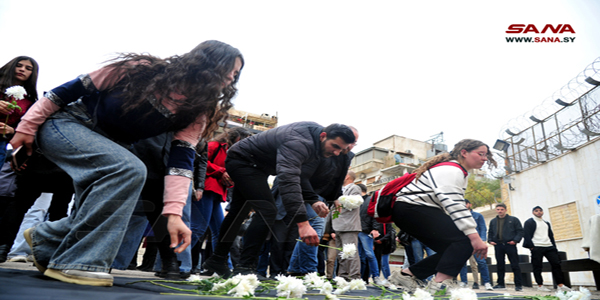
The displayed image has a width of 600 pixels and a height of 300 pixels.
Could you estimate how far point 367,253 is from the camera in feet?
19.4

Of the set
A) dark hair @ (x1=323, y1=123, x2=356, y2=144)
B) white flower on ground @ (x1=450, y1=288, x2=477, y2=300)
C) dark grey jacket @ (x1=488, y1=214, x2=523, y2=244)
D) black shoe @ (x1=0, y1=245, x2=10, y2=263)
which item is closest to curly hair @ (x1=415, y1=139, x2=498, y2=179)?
dark hair @ (x1=323, y1=123, x2=356, y2=144)

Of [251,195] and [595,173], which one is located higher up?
[595,173]

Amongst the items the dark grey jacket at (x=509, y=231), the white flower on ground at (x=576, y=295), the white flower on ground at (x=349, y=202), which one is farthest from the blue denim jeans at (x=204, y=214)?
the dark grey jacket at (x=509, y=231)

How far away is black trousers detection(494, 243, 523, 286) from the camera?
775 cm

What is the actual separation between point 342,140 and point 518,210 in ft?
55.3

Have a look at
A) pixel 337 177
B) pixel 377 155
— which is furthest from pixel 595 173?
pixel 377 155

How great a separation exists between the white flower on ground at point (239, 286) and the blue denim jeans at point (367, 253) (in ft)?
14.4

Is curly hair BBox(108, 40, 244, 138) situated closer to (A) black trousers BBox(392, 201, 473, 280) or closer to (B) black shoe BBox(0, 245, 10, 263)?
(A) black trousers BBox(392, 201, 473, 280)

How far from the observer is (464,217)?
3086mm

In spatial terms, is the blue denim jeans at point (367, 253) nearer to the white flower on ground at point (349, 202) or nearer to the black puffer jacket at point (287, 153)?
the white flower on ground at point (349, 202)

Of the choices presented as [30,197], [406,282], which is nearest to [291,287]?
[406,282]

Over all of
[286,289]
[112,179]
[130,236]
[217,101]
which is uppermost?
[217,101]

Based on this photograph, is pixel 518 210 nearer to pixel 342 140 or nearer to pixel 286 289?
pixel 342 140

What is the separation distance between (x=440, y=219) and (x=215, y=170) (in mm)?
2503
